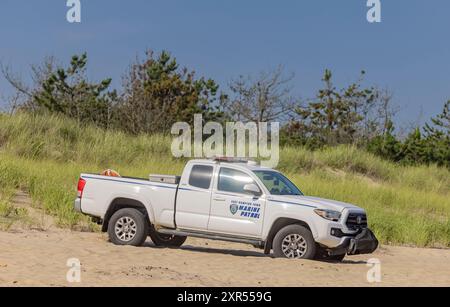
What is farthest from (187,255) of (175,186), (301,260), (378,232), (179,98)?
(179,98)

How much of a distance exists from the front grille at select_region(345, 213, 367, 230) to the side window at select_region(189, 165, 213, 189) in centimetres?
271

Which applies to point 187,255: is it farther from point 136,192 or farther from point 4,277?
point 4,277

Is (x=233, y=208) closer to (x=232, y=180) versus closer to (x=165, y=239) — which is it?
(x=232, y=180)

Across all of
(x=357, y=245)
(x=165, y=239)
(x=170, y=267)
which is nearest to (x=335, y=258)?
(x=357, y=245)

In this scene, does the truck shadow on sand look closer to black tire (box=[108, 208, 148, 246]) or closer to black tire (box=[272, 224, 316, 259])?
black tire (box=[108, 208, 148, 246])

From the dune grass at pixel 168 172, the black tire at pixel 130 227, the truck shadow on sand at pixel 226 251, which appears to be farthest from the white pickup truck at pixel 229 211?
the dune grass at pixel 168 172

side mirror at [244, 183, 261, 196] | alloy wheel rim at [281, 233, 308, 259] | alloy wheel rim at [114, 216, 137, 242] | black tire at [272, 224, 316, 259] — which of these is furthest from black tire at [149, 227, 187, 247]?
alloy wheel rim at [281, 233, 308, 259]

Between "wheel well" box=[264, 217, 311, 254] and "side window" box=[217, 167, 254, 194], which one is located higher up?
"side window" box=[217, 167, 254, 194]

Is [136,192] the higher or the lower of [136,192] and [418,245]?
the higher

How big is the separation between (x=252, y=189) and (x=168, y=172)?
47.5 feet

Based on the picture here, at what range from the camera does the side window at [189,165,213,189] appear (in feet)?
48.7

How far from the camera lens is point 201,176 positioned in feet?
49.0
